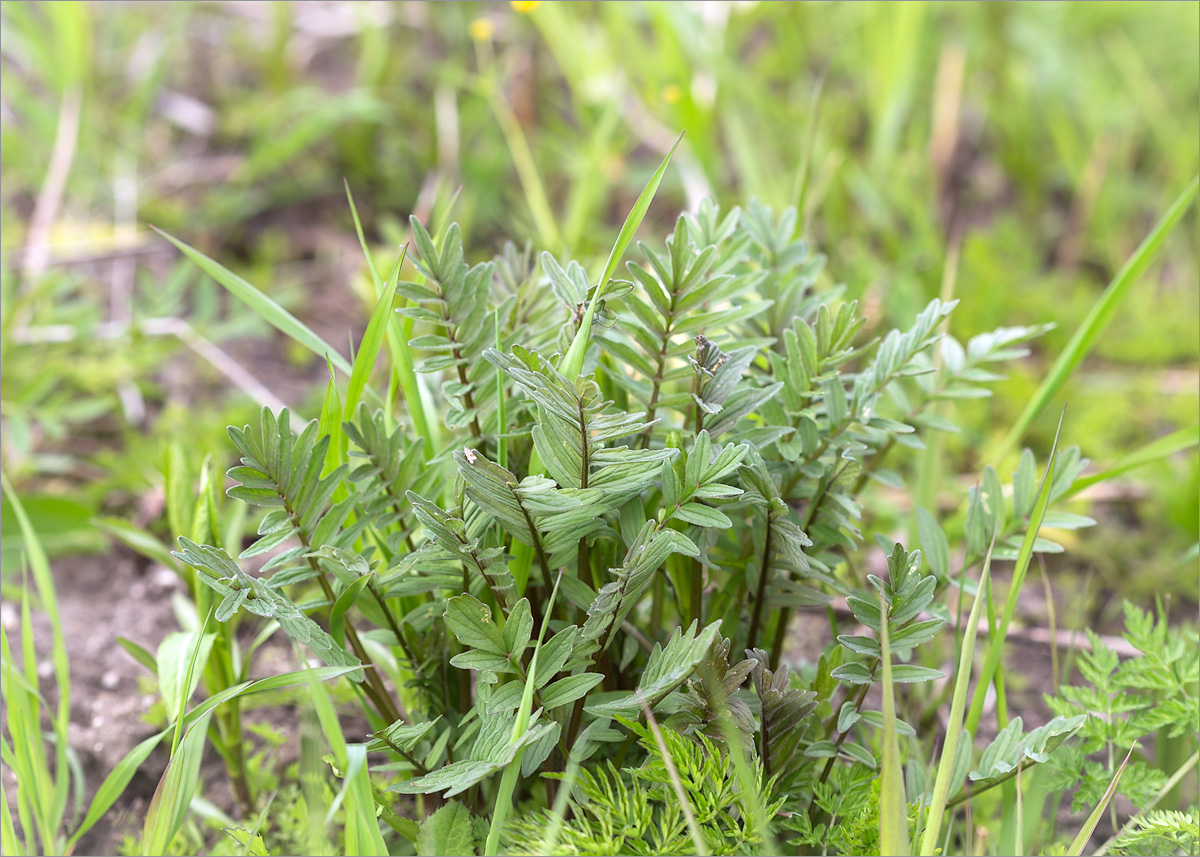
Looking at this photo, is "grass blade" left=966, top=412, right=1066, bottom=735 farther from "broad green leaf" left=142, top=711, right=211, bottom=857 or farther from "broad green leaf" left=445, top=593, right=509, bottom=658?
"broad green leaf" left=142, top=711, right=211, bottom=857

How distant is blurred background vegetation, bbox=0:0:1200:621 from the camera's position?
202 centimetres

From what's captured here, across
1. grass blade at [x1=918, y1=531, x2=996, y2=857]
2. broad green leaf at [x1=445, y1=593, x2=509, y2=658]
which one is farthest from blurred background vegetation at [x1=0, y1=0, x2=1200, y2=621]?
broad green leaf at [x1=445, y1=593, x2=509, y2=658]

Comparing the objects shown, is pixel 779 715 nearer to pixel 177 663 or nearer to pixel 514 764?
pixel 514 764

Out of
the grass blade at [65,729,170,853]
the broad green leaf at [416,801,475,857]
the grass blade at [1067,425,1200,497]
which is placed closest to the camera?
the broad green leaf at [416,801,475,857]

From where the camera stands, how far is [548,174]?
2.75m

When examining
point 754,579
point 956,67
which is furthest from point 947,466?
point 956,67

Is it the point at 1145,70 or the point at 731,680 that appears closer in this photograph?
the point at 731,680

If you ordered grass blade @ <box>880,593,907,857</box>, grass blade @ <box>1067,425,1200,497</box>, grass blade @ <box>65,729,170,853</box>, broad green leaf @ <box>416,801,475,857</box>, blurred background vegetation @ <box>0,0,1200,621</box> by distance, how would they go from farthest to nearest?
blurred background vegetation @ <box>0,0,1200,621</box>, grass blade @ <box>1067,425,1200,497</box>, grass blade @ <box>65,729,170,853</box>, broad green leaf @ <box>416,801,475,857</box>, grass blade @ <box>880,593,907,857</box>

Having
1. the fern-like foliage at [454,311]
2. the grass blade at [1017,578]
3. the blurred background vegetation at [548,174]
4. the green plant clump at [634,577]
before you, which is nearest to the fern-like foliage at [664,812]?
the green plant clump at [634,577]

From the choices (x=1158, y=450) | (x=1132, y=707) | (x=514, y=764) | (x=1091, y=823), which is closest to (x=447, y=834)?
(x=514, y=764)

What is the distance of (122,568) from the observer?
179 cm

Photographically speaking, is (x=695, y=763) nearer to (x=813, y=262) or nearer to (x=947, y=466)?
(x=813, y=262)

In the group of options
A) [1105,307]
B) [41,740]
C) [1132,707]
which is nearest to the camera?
[1132,707]

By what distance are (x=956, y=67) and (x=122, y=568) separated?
2.55m
